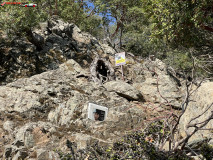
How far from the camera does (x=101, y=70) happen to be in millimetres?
13734

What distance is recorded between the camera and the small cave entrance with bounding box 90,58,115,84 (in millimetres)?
12195

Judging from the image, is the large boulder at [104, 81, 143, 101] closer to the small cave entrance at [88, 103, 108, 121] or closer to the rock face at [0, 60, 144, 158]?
the rock face at [0, 60, 144, 158]

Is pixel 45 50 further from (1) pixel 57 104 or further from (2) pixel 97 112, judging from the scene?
(2) pixel 97 112

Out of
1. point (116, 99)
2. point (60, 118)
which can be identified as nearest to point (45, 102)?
point (60, 118)

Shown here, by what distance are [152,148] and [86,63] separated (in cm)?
1242

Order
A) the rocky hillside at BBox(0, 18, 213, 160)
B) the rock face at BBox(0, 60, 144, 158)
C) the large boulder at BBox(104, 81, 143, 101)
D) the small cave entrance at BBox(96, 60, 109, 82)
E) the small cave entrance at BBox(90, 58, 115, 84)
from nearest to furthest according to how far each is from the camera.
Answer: the rocky hillside at BBox(0, 18, 213, 160) < the rock face at BBox(0, 60, 144, 158) < the large boulder at BBox(104, 81, 143, 101) < the small cave entrance at BBox(90, 58, 115, 84) < the small cave entrance at BBox(96, 60, 109, 82)

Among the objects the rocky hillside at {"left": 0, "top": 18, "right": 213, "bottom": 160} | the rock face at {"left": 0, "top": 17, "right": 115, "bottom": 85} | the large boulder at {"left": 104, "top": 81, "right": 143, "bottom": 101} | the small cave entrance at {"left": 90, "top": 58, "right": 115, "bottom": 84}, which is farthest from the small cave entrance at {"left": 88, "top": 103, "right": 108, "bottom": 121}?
the rock face at {"left": 0, "top": 17, "right": 115, "bottom": 85}

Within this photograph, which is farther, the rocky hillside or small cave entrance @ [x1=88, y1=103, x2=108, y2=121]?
small cave entrance @ [x1=88, y1=103, x2=108, y2=121]

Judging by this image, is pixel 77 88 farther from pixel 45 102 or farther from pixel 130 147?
pixel 130 147

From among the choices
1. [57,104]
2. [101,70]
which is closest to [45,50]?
[101,70]

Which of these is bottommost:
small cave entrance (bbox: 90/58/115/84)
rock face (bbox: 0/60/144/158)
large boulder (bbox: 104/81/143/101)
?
rock face (bbox: 0/60/144/158)

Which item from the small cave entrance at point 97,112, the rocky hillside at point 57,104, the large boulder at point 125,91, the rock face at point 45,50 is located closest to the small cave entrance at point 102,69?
the rocky hillside at point 57,104

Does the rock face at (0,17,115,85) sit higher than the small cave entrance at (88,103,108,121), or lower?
higher

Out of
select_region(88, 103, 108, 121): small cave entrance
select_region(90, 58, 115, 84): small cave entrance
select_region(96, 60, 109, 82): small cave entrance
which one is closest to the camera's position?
A: select_region(88, 103, 108, 121): small cave entrance
